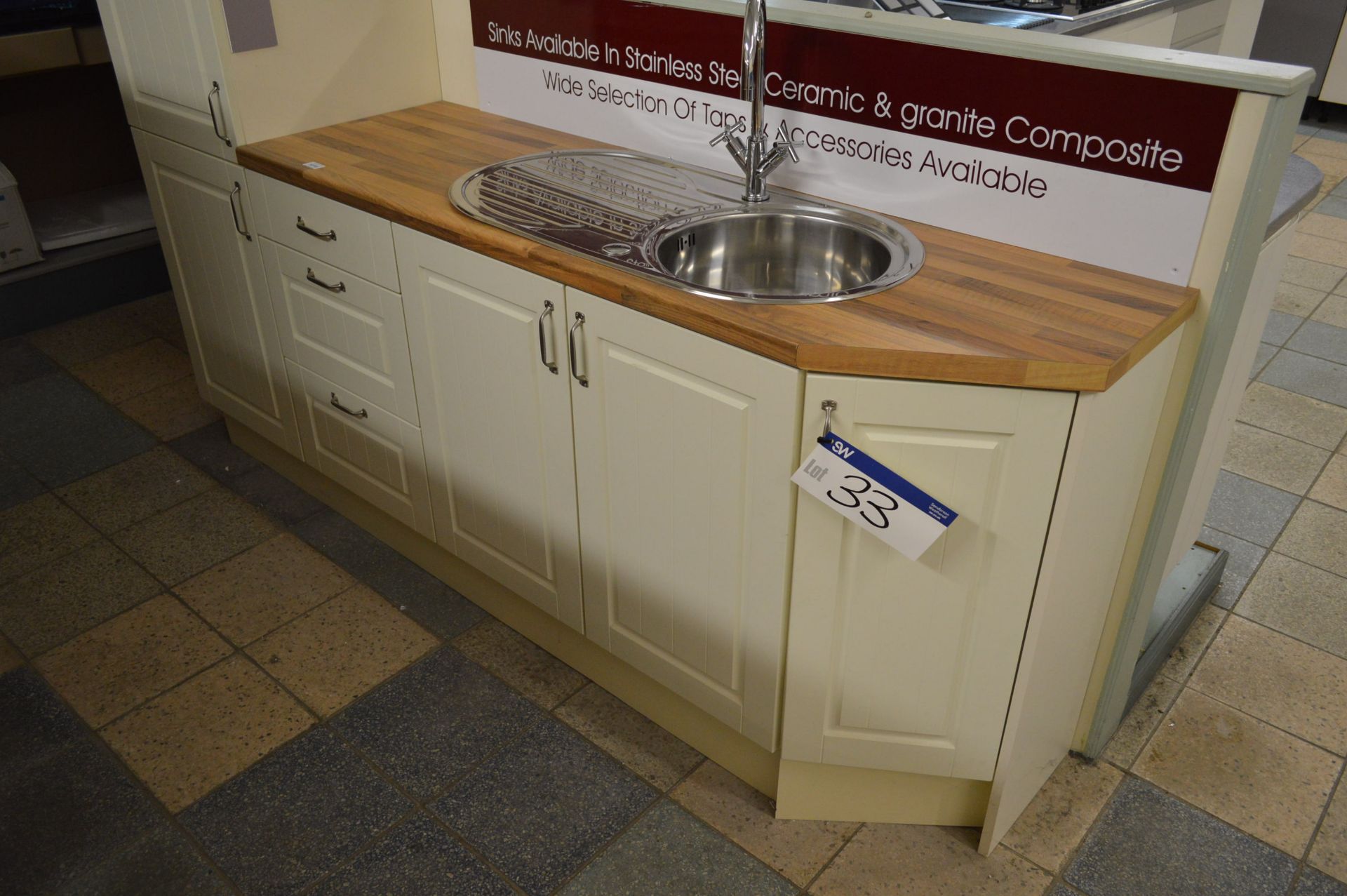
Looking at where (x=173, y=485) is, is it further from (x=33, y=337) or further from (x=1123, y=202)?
(x=1123, y=202)

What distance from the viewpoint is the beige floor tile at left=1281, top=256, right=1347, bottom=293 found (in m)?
4.02

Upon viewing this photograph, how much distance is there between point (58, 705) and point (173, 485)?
2.76 ft

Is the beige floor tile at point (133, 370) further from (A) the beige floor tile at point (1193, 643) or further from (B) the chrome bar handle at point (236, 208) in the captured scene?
(A) the beige floor tile at point (1193, 643)

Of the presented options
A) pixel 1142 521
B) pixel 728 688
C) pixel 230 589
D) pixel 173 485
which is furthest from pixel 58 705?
pixel 1142 521

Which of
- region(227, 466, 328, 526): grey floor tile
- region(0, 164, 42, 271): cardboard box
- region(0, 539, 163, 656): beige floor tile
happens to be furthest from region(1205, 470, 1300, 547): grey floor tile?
region(0, 164, 42, 271): cardboard box

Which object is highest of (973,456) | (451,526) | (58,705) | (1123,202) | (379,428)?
(1123,202)

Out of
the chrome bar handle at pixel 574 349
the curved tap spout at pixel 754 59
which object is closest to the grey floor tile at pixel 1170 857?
the chrome bar handle at pixel 574 349

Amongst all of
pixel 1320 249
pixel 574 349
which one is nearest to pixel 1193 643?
pixel 574 349

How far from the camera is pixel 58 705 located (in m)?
2.18

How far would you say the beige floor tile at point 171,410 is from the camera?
3.16 meters

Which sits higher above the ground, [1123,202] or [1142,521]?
[1123,202]

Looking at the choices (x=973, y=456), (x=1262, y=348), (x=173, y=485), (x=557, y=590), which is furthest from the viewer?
(x=1262, y=348)

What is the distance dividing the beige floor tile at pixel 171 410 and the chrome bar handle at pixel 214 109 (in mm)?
1071

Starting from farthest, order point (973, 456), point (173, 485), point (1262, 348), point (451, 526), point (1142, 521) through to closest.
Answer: point (1262, 348) → point (173, 485) → point (451, 526) → point (1142, 521) → point (973, 456)
